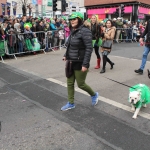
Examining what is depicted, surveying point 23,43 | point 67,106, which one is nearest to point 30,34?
point 23,43

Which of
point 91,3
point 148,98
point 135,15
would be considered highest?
point 91,3

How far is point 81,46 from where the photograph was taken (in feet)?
12.3

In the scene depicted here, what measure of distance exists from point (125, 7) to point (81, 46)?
34.8 meters

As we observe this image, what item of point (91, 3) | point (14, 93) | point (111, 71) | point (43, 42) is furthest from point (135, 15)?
point (14, 93)

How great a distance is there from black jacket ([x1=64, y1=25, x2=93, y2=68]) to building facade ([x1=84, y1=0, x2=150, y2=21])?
33.7m

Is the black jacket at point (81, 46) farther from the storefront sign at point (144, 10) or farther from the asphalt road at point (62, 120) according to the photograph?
the storefront sign at point (144, 10)

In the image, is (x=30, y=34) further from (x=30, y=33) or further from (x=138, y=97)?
(x=138, y=97)

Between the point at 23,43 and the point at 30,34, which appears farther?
the point at 30,34

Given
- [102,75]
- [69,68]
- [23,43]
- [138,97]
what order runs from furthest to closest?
[23,43] < [102,75] < [69,68] < [138,97]

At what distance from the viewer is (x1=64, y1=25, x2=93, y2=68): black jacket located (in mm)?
3650

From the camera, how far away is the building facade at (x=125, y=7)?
35.1 metres

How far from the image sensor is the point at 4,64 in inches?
329

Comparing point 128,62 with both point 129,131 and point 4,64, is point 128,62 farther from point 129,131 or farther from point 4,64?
point 129,131

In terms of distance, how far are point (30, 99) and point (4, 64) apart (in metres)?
4.11
